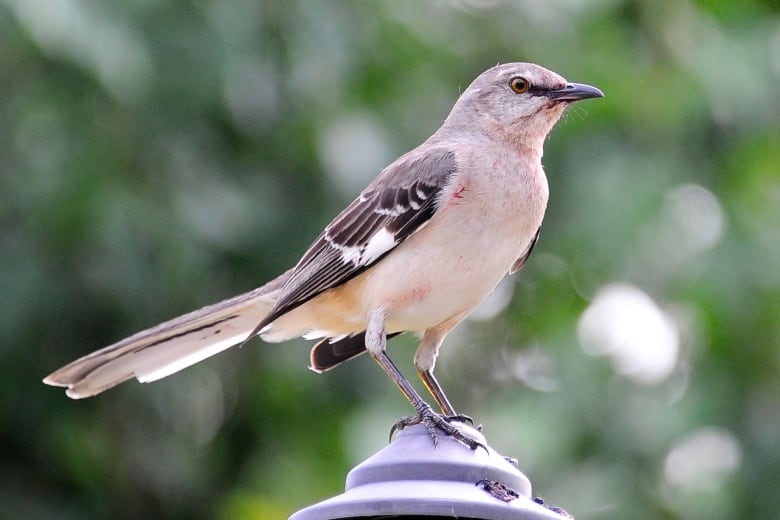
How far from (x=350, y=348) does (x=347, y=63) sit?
1.96 m

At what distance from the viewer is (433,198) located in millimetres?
4641

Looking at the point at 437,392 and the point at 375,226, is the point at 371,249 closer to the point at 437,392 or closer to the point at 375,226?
the point at 375,226

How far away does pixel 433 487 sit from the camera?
3.02 metres

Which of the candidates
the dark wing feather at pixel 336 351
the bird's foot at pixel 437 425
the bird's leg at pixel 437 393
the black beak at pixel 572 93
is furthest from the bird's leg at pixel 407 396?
the black beak at pixel 572 93

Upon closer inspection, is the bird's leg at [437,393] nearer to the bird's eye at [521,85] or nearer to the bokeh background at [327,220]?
the bokeh background at [327,220]

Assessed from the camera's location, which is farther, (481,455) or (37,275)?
(37,275)

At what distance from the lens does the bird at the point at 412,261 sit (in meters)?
4.56

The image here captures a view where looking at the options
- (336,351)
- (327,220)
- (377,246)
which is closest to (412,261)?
(377,246)

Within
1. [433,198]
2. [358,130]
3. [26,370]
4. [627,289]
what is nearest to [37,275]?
[26,370]

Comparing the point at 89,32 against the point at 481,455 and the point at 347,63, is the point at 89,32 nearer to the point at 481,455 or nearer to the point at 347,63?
the point at 347,63

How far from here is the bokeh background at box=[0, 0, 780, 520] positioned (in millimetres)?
5840

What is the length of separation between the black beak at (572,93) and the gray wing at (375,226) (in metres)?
0.60

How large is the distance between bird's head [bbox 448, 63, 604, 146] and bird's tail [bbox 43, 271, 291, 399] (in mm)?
1076

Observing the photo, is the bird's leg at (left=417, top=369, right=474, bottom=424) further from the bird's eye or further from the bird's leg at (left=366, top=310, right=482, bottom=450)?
the bird's eye
